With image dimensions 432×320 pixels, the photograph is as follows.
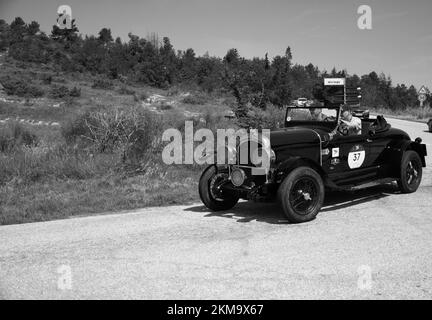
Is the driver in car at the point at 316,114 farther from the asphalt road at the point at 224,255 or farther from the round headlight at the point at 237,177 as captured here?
the round headlight at the point at 237,177

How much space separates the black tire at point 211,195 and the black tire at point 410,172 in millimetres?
3196

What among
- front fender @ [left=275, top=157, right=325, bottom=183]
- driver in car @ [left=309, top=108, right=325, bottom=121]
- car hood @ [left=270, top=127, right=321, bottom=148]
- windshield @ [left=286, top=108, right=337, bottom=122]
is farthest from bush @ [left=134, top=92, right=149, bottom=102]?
front fender @ [left=275, top=157, right=325, bottom=183]

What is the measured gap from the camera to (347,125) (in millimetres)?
8023

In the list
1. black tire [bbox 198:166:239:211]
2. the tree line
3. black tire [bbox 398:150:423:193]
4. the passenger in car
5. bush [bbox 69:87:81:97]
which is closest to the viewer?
black tire [bbox 198:166:239:211]

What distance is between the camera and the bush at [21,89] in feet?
94.2

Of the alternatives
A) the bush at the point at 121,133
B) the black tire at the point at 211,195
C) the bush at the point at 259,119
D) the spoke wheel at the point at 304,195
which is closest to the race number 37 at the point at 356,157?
the spoke wheel at the point at 304,195

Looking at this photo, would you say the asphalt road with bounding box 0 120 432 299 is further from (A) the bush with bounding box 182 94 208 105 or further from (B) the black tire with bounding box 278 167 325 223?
(A) the bush with bounding box 182 94 208 105

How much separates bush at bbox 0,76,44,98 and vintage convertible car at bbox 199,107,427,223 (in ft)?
79.2

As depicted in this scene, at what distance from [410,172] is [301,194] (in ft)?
10.6

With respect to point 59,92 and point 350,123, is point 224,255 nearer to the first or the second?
point 350,123

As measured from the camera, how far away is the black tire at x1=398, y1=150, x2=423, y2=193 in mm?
8497

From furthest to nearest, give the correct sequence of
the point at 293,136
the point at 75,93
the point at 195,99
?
the point at 195,99
the point at 75,93
the point at 293,136

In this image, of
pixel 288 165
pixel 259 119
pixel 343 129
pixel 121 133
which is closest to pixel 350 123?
pixel 343 129
